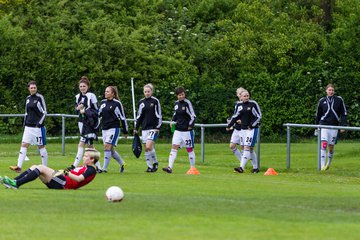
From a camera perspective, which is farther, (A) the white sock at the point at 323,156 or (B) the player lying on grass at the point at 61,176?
(A) the white sock at the point at 323,156

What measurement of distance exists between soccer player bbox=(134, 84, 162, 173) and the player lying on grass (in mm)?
7378

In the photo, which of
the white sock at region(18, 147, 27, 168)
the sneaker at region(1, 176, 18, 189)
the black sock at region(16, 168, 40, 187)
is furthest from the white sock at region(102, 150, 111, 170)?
the black sock at region(16, 168, 40, 187)

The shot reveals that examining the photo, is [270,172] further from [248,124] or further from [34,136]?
[34,136]

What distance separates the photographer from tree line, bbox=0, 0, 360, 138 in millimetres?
45219

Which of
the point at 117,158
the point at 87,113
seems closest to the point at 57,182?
the point at 87,113

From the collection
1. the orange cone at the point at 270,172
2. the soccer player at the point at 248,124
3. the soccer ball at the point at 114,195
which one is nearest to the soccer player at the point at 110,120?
the soccer player at the point at 248,124

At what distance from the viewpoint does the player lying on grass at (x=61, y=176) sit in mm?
19297

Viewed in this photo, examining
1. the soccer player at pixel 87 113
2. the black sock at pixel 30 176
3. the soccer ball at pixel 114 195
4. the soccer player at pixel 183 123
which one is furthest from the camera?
the soccer player at pixel 183 123

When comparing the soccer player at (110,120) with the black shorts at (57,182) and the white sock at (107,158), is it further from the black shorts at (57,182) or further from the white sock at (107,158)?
the black shorts at (57,182)

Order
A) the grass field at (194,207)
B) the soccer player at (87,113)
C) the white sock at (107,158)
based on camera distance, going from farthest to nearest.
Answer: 1. the white sock at (107,158)
2. the soccer player at (87,113)
3. the grass field at (194,207)

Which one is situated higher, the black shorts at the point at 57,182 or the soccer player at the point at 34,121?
the soccer player at the point at 34,121

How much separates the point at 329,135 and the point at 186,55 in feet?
74.2

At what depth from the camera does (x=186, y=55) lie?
165ft

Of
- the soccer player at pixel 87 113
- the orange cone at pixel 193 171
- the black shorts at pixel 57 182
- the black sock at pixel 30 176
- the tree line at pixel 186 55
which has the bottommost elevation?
the orange cone at pixel 193 171
